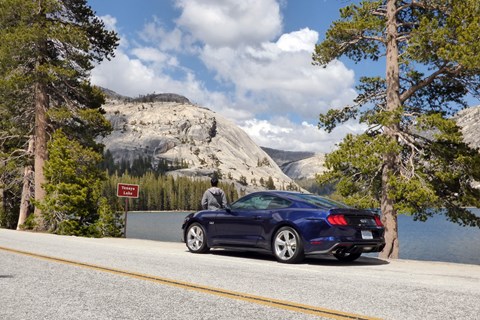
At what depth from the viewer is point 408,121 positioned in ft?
57.7

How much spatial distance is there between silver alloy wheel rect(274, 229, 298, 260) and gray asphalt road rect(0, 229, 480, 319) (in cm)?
45

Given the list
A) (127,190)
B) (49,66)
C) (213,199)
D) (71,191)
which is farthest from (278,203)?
(49,66)

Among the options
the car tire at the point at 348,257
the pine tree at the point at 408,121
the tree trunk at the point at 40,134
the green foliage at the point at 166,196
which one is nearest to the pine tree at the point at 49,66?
the tree trunk at the point at 40,134

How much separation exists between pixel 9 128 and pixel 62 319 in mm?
25899

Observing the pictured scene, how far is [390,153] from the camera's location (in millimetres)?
17281

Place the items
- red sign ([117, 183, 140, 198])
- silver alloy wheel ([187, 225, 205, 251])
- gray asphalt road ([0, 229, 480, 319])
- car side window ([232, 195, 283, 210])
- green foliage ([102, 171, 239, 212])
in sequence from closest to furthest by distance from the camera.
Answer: gray asphalt road ([0, 229, 480, 319]) < car side window ([232, 195, 283, 210]) < silver alloy wheel ([187, 225, 205, 251]) < red sign ([117, 183, 140, 198]) < green foliage ([102, 171, 239, 212])

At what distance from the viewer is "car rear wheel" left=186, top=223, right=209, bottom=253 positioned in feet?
40.9

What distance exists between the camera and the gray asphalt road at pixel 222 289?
5410 mm

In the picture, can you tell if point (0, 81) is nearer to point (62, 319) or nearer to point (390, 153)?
point (390, 153)

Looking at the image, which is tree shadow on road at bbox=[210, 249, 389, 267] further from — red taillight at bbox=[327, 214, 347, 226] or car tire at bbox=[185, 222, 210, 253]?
red taillight at bbox=[327, 214, 347, 226]

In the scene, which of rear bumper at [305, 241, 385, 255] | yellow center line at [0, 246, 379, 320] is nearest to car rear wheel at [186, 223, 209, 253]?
rear bumper at [305, 241, 385, 255]

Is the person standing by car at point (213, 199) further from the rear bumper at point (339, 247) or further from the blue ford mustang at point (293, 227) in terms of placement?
the rear bumper at point (339, 247)

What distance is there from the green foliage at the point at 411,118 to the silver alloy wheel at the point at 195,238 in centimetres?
627

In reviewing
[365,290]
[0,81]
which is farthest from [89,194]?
[365,290]
